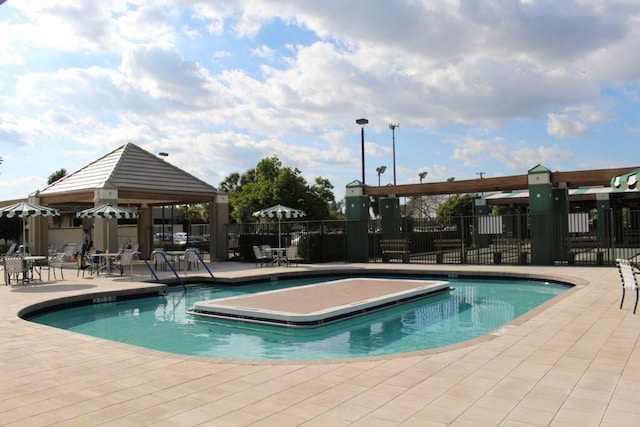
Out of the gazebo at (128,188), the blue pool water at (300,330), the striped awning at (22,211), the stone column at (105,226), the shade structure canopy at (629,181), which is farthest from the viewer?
the gazebo at (128,188)

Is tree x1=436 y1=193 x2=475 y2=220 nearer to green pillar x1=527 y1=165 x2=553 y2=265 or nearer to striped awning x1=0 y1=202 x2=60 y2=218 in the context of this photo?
green pillar x1=527 y1=165 x2=553 y2=265

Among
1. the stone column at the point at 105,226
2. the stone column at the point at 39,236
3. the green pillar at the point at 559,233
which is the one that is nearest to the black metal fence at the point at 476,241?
the green pillar at the point at 559,233

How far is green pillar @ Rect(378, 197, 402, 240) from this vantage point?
20922mm

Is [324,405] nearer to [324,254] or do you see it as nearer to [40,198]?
[324,254]

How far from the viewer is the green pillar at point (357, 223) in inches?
813

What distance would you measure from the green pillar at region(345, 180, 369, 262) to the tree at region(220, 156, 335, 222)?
14044mm

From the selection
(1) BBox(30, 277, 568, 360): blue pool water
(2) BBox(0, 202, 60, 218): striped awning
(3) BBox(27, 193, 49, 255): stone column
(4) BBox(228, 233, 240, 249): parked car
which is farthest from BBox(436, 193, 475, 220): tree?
(2) BBox(0, 202, 60, 218): striped awning

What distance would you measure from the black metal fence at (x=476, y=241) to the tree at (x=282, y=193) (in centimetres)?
1060

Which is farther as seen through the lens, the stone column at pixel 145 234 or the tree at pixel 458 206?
the tree at pixel 458 206

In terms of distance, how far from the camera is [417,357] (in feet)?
18.4

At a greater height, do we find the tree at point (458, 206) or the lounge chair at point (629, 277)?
the tree at point (458, 206)

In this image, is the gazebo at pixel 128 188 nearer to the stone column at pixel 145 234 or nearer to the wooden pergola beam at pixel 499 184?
the stone column at pixel 145 234

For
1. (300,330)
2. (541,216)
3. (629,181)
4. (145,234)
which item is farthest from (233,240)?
(629,181)

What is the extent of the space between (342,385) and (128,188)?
52.5 ft
